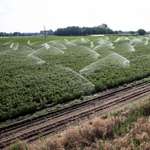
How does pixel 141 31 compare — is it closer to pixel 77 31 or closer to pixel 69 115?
pixel 77 31

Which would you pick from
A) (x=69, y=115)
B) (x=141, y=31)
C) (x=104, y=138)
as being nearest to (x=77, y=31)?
(x=141, y=31)

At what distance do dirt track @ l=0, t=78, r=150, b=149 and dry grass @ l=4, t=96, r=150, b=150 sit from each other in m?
1.00

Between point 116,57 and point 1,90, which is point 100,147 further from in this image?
point 116,57

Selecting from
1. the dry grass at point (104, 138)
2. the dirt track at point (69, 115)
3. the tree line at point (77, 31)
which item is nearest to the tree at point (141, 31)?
the tree line at point (77, 31)

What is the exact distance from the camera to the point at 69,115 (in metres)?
9.39

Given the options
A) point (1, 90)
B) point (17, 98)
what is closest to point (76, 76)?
point (17, 98)

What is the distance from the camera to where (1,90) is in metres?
13.0

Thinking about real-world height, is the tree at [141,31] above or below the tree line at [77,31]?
below

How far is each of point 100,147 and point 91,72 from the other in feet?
38.7

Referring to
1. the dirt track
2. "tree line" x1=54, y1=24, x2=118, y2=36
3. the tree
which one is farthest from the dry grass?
"tree line" x1=54, y1=24, x2=118, y2=36

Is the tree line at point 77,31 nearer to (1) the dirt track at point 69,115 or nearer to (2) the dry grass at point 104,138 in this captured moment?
(1) the dirt track at point 69,115

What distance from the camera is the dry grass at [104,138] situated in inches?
249

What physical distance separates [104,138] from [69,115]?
3501mm

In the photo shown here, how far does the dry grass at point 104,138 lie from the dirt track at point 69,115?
100cm
